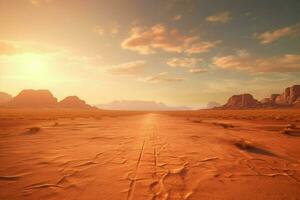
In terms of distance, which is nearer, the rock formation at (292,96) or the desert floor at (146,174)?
the desert floor at (146,174)

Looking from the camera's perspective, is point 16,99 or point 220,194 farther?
point 16,99

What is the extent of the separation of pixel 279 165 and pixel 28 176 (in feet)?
22.3

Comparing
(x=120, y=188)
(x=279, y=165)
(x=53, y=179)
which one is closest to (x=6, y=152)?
(x=53, y=179)

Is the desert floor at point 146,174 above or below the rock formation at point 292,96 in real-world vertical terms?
below

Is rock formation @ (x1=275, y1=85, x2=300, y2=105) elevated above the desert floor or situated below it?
above

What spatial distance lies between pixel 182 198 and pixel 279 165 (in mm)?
4029

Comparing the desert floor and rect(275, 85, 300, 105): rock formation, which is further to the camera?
rect(275, 85, 300, 105): rock formation

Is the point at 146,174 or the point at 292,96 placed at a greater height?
the point at 292,96

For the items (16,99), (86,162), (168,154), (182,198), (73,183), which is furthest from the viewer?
(16,99)

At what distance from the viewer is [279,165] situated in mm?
5797

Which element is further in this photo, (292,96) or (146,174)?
(292,96)

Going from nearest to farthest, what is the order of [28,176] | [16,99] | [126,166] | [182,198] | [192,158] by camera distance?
[182,198] < [28,176] < [126,166] < [192,158] < [16,99]

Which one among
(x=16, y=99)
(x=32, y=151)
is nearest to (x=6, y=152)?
(x=32, y=151)

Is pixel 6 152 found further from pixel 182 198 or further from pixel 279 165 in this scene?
pixel 279 165
